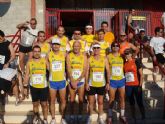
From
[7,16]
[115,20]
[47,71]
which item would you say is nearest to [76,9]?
[115,20]

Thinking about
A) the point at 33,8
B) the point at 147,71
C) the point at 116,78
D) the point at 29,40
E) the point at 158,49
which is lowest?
the point at 147,71

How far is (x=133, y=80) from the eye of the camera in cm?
949

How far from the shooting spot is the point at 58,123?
953cm

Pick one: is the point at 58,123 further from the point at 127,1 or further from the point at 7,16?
the point at 127,1

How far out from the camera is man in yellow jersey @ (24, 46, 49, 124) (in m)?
8.98

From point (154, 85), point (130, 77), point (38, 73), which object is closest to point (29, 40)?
point (38, 73)

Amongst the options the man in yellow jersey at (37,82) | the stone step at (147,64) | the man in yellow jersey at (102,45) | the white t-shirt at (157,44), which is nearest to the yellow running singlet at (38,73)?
the man in yellow jersey at (37,82)

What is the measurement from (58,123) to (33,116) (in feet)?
2.06

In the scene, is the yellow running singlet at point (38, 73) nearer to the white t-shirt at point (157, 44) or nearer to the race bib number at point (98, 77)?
the race bib number at point (98, 77)

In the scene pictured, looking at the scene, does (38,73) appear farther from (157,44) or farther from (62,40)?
(157,44)

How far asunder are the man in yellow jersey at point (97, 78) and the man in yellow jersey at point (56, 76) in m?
0.59

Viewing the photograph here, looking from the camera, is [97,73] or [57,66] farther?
[97,73]

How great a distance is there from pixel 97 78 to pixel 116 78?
Result: 1.58 feet

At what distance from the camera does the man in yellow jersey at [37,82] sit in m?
8.98
